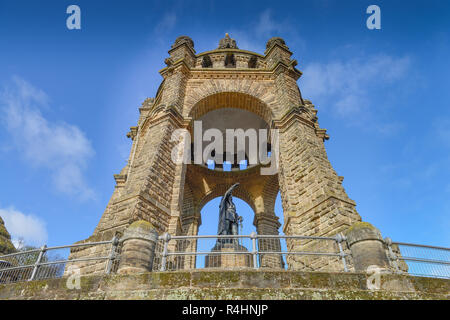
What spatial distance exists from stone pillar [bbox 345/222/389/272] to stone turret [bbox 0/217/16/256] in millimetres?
23201

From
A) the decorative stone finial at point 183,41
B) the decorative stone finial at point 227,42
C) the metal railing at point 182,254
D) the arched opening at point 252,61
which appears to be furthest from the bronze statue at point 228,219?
the decorative stone finial at point 227,42

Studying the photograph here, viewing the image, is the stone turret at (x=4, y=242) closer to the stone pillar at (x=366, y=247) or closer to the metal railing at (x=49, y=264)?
the metal railing at (x=49, y=264)

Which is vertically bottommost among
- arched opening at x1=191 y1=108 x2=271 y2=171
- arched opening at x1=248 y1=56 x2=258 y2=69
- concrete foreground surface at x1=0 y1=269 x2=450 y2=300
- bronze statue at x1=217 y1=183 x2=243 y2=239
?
concrete foreground surface at x1=0 y1=269 x2=450 y2=300

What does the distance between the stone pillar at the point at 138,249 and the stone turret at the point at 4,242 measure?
65.5ft

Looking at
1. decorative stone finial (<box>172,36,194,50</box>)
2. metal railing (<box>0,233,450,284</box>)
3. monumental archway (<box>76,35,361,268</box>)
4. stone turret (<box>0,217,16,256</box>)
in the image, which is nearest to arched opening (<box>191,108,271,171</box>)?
monumental archway (<box>76,35,361,268</box>)

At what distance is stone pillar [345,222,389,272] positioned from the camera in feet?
16.1

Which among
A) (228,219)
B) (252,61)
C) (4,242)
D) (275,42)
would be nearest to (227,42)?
(252,61)

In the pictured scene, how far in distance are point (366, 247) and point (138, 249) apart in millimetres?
4299

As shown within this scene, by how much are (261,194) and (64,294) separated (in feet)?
53.2

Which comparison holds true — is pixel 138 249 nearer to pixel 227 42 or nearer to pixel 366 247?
pixel 366 247

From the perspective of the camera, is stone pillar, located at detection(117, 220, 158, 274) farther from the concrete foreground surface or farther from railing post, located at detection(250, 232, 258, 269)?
railing post, located at detection(250, 232, 258, 269)
